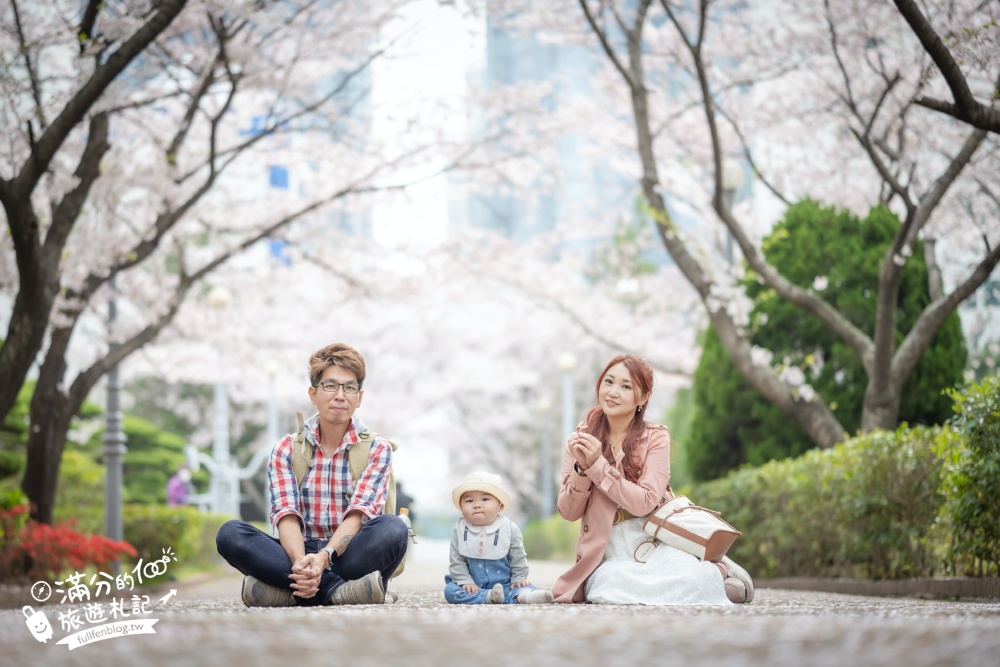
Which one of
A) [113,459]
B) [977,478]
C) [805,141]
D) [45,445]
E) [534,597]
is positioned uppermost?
[805,141]

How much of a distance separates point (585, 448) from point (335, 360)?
1188mm

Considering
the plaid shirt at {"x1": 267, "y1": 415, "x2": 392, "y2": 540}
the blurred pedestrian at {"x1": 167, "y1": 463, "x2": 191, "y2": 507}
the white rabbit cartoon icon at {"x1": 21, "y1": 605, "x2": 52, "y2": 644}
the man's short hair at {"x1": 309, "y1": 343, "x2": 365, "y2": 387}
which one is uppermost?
the man's short hair at {"x1": 309, "y1": 343, "x2": 365, "y2": 387}

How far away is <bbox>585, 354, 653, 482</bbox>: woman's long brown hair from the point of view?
17.5 feet

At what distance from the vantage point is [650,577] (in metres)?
5.04

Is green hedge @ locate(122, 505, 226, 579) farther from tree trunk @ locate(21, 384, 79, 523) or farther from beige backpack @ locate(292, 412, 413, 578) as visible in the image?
beige backpack @ locate(292, 412, 413, 578)

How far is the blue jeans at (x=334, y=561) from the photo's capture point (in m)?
4.90

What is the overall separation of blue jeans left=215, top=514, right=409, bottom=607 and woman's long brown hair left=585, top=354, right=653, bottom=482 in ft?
3.37

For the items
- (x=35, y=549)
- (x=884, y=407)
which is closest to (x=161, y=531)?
(x=35, y=549)

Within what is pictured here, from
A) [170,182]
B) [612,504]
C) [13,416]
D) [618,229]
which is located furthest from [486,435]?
[612,504]

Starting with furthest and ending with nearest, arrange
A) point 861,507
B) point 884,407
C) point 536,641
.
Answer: point 884,407, point 861,507, point 536,641

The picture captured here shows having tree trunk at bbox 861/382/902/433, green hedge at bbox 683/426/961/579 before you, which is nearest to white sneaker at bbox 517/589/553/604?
green hedge at bbox 683/426/961/579

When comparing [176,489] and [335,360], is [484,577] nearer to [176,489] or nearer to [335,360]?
[335,360]

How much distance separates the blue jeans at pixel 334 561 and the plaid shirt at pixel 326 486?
118mm

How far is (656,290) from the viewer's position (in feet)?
73.9
